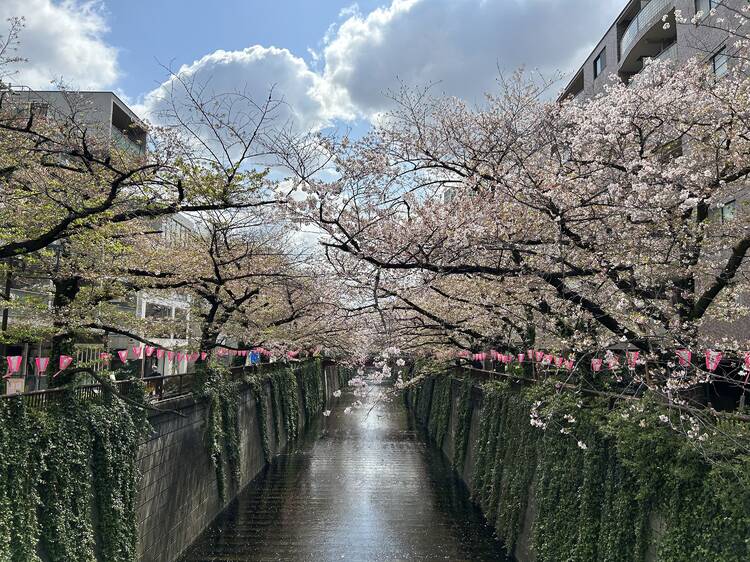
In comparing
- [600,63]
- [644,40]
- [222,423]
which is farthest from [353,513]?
[600,63]

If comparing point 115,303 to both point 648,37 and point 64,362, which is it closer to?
point 64,362

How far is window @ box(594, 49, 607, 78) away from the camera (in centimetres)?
2920

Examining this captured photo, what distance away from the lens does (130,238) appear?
45.9 feet

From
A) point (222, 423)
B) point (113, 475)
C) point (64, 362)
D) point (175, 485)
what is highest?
point (64, 362)

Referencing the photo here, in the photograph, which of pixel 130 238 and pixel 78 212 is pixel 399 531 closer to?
pixel 130 238

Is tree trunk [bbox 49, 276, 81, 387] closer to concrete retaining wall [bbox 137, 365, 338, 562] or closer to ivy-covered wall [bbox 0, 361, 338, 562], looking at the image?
ivy-covered wall [bbox 0, 361, 338, 562]

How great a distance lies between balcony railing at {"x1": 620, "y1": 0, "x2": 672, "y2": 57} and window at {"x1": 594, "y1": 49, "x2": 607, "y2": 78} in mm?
2123

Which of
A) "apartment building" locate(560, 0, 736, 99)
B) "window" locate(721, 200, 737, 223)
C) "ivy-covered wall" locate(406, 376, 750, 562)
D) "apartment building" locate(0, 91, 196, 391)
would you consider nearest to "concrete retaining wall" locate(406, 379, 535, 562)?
"ivy-covered wall" locate(406, 376, 750, 562)

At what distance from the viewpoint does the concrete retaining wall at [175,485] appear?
41.7ft

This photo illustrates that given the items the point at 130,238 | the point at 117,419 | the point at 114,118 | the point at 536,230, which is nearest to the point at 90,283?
the point at 130,238

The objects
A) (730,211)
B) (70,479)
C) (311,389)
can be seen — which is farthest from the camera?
(311,389)

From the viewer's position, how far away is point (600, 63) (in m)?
29.9

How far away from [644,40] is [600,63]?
235 inches

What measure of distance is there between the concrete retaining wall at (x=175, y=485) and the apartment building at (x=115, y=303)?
2135 mm
